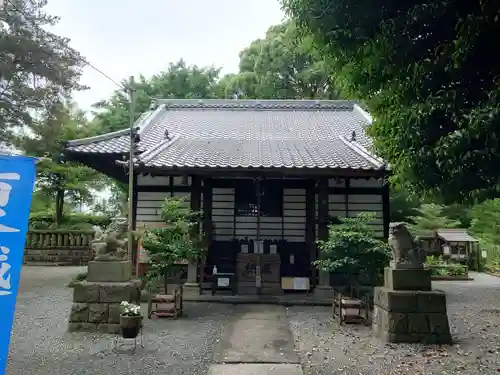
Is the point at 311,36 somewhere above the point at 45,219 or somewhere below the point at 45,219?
above

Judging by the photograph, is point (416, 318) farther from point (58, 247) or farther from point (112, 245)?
point (58, 247)

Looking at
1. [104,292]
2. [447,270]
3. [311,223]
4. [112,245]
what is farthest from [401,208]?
[104,292]

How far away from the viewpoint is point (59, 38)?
35.2ft

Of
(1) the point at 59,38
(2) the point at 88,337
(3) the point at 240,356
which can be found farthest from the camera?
(1) the point at 59,38

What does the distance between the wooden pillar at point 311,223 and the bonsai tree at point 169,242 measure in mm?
3088

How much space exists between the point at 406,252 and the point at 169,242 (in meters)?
4.38

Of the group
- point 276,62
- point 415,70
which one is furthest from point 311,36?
point 276,62

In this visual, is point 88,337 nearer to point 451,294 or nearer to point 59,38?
point 59,38

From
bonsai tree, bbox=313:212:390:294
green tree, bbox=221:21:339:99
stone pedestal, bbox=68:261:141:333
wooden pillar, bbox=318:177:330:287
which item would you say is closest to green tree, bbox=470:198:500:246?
green tree, bbox=221:21:339:99

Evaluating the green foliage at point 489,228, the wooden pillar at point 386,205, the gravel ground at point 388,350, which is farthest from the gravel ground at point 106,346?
the green foliage at point 489,228

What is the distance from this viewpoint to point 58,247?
15.4 meters

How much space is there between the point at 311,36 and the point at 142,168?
575 cm

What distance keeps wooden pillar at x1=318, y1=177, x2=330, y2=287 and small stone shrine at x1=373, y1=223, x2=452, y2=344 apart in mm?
3267

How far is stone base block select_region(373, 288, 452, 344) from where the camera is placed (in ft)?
20.1
